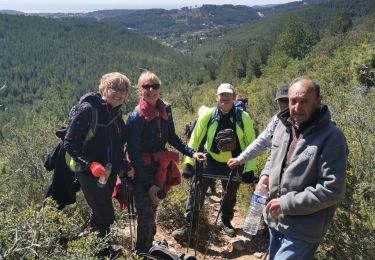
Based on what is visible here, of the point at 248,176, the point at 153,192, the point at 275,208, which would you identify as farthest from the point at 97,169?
the point at 248,176

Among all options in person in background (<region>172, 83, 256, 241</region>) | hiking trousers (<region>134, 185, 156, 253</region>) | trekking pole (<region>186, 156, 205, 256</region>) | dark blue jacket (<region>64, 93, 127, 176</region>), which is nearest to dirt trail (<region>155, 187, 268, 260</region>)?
trekking pole (<region>186, 156, 205, 256</region>)

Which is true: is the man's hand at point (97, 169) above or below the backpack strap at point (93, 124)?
below

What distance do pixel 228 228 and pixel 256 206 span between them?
1.77 meters

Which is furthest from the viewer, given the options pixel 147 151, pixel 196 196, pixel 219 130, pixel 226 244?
pixel 226 244

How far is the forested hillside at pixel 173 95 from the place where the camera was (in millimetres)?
3019

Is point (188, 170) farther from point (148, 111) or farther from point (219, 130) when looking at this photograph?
point (148, 111)

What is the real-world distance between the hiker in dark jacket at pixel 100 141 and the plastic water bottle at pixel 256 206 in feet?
4.23

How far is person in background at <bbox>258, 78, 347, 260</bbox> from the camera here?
8.25ft

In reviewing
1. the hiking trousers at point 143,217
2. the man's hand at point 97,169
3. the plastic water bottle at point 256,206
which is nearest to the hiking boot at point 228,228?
the plastic water bottle at point 256,206

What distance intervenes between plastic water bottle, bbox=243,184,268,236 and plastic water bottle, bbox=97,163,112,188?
→ 4.24 feet

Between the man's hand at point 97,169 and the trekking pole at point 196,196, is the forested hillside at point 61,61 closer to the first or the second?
the trekking pole at point 196,196

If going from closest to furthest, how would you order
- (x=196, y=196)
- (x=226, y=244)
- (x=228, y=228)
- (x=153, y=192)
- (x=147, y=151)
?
(x=153, y=192) → (x=147, y=151) → (x=196, y=196) → (x=226, y=244) → (x=228, y=228)

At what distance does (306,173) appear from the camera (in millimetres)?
2600

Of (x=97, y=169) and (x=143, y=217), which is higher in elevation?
(x=97, y=169)
